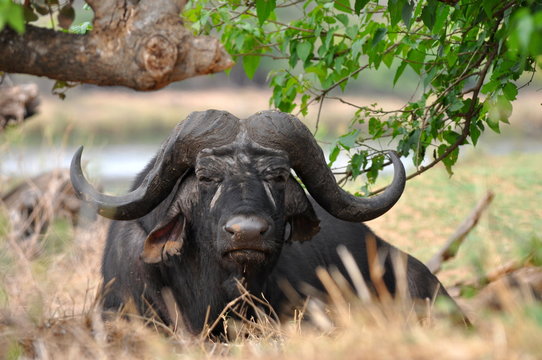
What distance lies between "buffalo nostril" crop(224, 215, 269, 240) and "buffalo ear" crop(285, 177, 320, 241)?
0.78 metres

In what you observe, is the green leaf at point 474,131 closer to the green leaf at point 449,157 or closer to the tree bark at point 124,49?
the green leaf at point 449,157

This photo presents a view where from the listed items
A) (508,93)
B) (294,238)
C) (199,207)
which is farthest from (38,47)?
(508,93)

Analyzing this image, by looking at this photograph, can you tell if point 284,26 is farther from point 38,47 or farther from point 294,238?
point 38,47

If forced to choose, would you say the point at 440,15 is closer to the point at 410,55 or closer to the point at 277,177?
the point at 410,55

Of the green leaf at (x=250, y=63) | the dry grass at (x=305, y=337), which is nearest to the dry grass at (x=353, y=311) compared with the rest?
the dry grass at (x=305, y=337)

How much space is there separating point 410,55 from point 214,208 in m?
1.75

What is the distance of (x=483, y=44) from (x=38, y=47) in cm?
268

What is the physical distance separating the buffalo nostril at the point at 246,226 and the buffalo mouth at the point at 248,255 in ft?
0.38

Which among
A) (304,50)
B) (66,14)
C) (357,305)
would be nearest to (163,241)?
(357,305)

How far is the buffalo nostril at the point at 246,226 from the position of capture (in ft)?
15.3

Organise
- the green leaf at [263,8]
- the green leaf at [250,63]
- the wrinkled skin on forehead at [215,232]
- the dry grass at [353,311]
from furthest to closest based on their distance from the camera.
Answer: the green leaf at [250,63], the wrinkled skin on forehead at [215,232], the green leaf at [263,8], the dry grass at [353,311]

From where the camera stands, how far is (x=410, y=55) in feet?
18.6

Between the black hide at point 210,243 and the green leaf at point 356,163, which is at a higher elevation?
the green leaf at point 356,163

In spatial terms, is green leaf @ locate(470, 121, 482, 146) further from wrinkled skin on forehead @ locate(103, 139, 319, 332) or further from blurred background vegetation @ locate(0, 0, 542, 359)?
wrinkled skin on forehead @ locate(103, 139, 319, 332)
